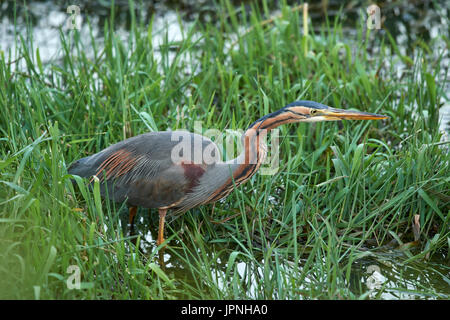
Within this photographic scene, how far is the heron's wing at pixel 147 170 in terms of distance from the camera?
3967 mm

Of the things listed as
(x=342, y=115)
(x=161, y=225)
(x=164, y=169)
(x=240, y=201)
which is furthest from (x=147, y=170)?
(x=342, y=115)

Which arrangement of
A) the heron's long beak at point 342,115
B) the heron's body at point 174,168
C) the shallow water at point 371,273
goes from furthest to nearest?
the heron's body at point 174,168 < the heron's long beak at point 342,115 < the shallow water at point 371,273

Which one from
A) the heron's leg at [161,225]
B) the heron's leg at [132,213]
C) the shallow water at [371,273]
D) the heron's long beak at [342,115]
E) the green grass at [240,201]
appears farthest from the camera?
the heron's leg at [132,213]

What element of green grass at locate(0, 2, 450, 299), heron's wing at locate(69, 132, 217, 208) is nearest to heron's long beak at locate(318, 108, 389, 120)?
green grass at locate(0, 2, 450, 299)

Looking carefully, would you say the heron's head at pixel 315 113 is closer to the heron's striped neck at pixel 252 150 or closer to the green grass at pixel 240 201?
the heron's striped neck at pixel 252 150

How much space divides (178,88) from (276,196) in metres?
1.26

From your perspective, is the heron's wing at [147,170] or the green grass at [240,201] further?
the heron's wing at [147,170]

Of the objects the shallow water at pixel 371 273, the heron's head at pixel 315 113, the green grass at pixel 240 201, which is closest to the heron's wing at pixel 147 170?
the green grass at pixel 240 201

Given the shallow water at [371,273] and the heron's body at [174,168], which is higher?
the heron's body at [174,168]

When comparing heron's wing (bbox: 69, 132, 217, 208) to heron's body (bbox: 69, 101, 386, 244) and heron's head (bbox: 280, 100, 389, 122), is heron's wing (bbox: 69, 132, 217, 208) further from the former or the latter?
heron's head (bbox: 280, 100, 389, 122)

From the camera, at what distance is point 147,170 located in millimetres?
4031

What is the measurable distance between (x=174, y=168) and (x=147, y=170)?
0.62 feet

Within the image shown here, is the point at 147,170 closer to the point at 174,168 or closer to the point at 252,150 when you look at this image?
the point at 174,168

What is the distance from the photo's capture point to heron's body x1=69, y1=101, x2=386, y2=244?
389cm
